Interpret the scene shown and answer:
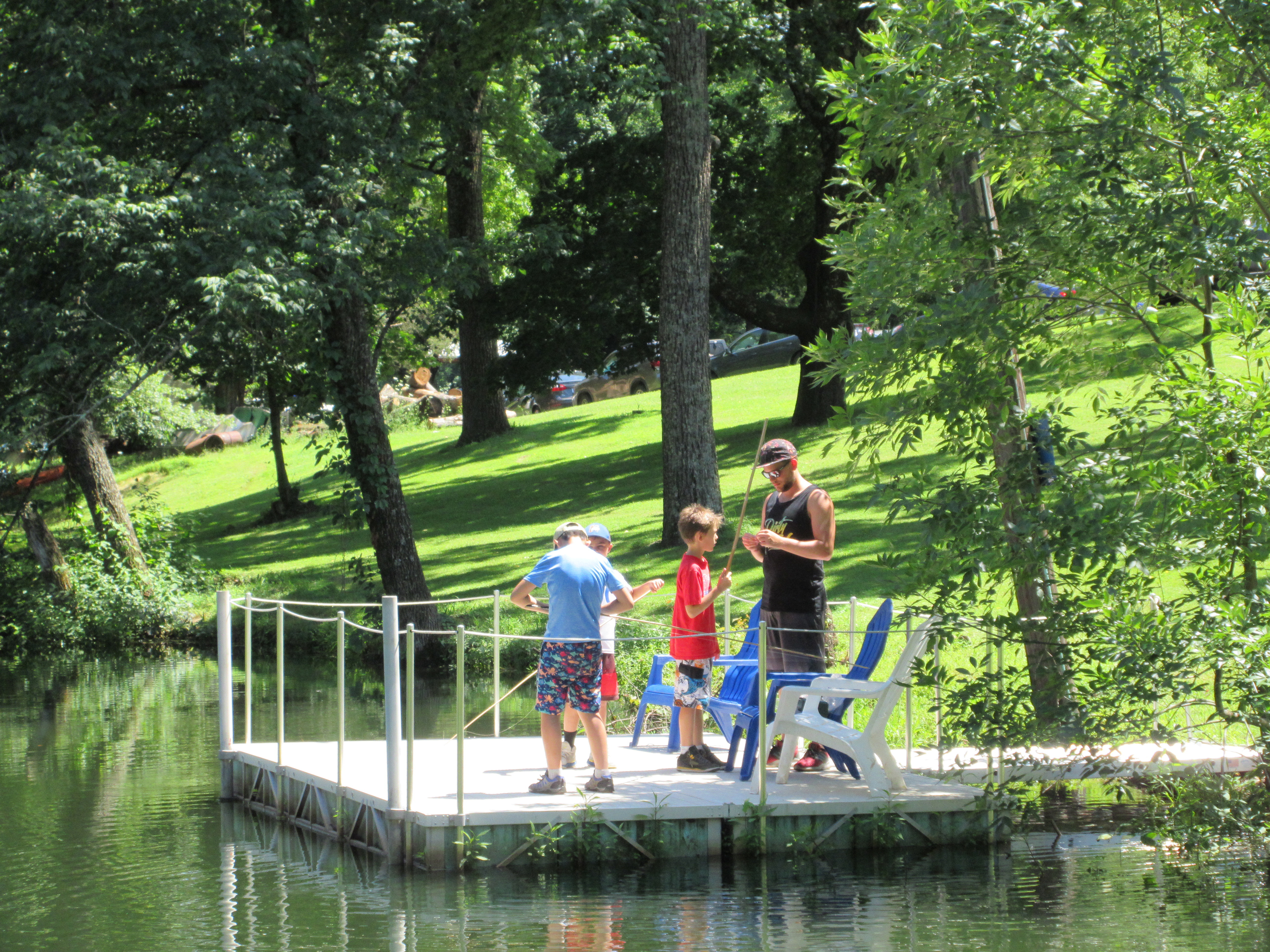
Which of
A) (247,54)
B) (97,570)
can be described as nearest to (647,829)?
(247,54)

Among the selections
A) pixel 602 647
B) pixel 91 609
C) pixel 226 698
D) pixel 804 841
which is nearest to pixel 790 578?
pixel 602 647

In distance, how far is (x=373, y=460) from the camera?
1781 cm

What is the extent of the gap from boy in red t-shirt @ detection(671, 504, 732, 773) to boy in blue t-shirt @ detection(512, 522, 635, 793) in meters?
0.46

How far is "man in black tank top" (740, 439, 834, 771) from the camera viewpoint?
27.4 ft

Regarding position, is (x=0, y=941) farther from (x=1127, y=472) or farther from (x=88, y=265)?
(x=88, y=265)

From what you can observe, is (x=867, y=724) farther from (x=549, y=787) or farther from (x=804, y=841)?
(x=549, y=787)

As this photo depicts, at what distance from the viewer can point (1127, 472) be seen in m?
7.27

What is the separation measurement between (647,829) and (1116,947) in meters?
2.59

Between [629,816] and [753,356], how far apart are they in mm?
31309

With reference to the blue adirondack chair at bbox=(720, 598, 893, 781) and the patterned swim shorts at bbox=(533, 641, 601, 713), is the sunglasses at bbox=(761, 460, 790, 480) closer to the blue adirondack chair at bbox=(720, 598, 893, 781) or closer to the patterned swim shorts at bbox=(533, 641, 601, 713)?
the blue adirondack chair at bbox=(720, 598, 893, 781)

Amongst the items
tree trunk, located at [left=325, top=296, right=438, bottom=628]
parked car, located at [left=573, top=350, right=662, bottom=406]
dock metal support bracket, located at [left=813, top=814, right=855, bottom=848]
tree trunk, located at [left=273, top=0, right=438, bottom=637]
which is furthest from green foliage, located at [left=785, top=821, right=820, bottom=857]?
parked car, located at [left=573, top=350, right=662, bottom=406]

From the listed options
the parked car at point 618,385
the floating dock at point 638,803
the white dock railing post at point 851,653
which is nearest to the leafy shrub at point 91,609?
the floating dock at point 638,803

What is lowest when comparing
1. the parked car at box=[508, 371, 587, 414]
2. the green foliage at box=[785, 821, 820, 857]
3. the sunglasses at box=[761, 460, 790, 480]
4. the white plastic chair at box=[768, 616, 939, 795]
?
the green foliage at box=[785, 821, 820, 857]

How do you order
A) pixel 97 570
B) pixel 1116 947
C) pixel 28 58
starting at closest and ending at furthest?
pixel 1116 947 → pixel 28 58 → pixel 97 570
